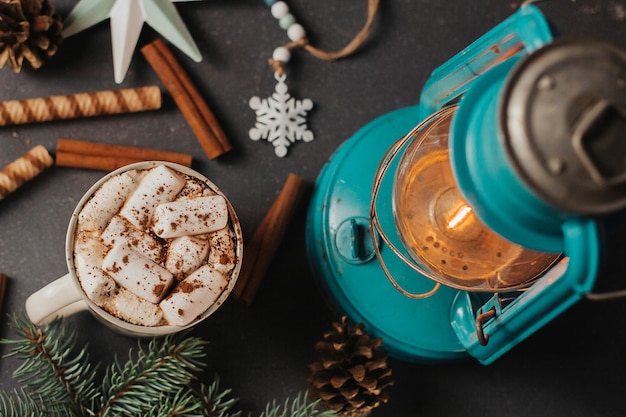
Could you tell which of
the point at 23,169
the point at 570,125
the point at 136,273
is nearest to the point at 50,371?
the point at 136,273

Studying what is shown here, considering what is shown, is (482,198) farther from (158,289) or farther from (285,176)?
(285,176)

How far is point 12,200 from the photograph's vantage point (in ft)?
3.04

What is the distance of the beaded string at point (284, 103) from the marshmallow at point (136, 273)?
12.4 inches

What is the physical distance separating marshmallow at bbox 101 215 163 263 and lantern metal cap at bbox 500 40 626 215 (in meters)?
0.44

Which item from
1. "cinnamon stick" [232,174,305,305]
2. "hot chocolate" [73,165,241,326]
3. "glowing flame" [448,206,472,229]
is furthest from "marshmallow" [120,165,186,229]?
"glowing flame" [448,206,472,229]

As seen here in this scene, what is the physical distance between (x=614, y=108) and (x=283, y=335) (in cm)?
63

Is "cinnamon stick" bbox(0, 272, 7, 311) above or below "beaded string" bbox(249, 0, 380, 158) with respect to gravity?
below

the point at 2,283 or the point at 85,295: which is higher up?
the point at 85,295

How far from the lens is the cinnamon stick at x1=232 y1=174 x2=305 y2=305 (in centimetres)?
91

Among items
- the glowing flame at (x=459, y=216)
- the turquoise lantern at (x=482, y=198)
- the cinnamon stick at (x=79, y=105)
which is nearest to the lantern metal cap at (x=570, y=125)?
the turquoise lantern at (x=482, y=198)

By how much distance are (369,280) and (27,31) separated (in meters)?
0.58

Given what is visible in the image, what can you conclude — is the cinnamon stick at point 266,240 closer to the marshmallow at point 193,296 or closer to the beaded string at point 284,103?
the beaded string at point 284,103

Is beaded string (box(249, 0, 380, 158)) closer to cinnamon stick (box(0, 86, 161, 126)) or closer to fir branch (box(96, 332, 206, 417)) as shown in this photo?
cinnamon stick (box(0, 86, 161, 126))

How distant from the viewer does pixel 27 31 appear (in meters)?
0.85
